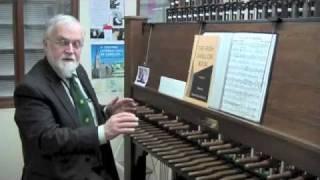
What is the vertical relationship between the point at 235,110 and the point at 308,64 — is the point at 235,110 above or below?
below

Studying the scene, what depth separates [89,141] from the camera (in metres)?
1.85

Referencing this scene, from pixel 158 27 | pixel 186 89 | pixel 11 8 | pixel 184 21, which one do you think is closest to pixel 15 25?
pixel 11 8

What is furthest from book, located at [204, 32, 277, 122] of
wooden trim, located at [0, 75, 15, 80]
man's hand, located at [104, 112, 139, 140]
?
wooden trim, located at [0, 75, 15, 80]

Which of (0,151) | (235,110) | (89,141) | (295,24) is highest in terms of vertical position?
(295,24)

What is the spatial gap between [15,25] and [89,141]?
6.45ft

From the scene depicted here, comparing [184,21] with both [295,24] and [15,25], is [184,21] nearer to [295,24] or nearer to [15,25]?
[295,24]

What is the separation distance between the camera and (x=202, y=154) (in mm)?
1784

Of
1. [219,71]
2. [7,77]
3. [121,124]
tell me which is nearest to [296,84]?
[219,71]

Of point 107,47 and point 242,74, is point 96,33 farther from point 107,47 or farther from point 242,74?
point 242,74

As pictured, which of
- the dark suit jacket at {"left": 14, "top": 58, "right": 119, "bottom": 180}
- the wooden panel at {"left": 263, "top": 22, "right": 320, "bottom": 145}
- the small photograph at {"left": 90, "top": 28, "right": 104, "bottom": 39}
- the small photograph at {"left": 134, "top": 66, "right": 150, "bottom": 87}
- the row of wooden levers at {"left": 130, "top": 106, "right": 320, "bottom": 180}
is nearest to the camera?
the wooden panel at {"left": 263, "top": 22, "right": 320, "bottom": 145}

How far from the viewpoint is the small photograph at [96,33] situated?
12.3ft

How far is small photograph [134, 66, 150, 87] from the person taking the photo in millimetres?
2617

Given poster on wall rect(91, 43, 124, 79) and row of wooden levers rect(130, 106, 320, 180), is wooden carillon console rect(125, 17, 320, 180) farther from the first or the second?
poster on wall rect(91, 43, 124, 79)

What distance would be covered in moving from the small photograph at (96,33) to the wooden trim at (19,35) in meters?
0.58
